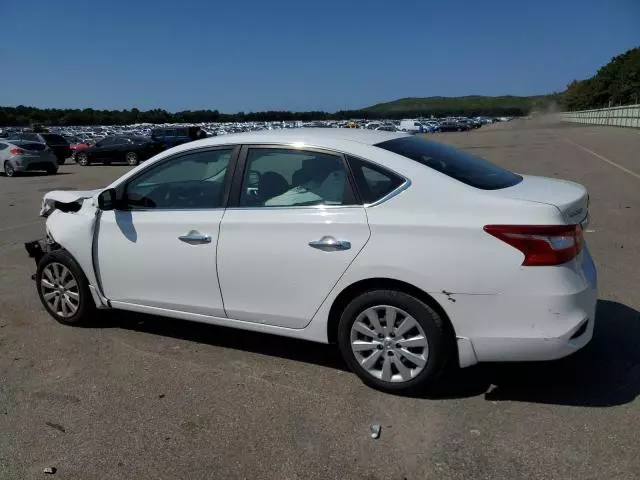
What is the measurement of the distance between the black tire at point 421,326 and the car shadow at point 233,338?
48 cm

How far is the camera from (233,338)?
4.75 metres

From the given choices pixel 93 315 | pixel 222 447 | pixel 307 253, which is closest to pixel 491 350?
pixel 307 253

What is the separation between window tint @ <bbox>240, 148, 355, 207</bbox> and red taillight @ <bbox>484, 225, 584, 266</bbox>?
976mm

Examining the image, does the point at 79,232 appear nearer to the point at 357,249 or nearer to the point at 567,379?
the point at 357,249

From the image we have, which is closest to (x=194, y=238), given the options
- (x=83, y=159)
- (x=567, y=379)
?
(x=567, y=379)

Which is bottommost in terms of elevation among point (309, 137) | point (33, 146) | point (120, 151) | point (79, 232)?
point (120, 151)

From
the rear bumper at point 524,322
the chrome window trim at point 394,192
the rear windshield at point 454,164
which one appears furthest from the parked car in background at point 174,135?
the rear bumper at point 524,322

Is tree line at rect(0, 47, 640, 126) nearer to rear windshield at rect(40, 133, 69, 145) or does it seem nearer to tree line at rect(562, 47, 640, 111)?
tree line at rect(562, 47, 640, 111)

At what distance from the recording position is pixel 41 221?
10.8 m

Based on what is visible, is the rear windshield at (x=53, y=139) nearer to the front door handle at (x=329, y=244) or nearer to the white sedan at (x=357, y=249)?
the white sedan at (x=357, y=249)

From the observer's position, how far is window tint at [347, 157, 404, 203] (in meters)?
3.62

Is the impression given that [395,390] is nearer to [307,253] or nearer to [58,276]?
[307,253]

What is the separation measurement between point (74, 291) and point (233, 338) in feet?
4.59

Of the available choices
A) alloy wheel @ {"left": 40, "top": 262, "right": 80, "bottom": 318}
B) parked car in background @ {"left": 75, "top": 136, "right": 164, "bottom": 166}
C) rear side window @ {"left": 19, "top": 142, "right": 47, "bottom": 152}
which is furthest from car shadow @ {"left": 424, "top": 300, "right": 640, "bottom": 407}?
parked car in background @ {"left": 75, "top": 136, "right": 164, "bottom": 166}
